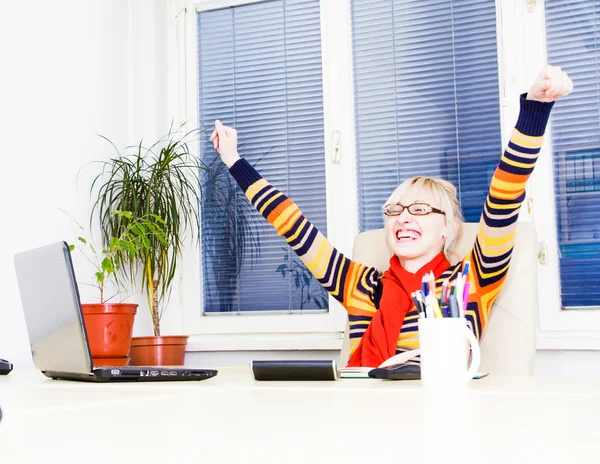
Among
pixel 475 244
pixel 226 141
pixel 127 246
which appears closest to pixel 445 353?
pixel 475 244

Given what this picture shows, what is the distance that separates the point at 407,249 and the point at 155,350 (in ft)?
3.61

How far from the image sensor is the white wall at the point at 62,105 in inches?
92.3

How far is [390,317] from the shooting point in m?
1.96

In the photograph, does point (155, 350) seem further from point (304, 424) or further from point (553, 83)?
point (304, 424)

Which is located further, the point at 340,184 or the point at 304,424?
the point at 340,184

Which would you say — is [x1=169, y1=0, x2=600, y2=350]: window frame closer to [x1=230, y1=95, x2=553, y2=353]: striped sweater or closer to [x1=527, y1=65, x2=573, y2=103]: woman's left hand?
[x1=230, y1=95, x2=553, y2=353]: striped sweater

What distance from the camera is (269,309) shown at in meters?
3.01

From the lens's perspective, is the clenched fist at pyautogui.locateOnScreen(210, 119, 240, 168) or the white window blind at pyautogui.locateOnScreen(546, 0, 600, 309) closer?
the clenched fist at pyautogui.locateOnScreen(210, 119, 240, 168)

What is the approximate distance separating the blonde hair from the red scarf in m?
0.11

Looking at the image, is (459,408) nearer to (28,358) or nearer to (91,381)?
(91,381)

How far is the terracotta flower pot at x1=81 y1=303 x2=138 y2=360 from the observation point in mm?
2309

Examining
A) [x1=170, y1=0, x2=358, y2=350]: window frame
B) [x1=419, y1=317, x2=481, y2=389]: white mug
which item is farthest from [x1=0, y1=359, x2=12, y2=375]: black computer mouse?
[x1=170, y1=0, x2=358, y2=350]: window frame

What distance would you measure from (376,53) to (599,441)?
2.58m

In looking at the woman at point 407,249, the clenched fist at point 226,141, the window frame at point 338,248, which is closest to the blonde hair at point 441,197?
the woman at point 407,249
